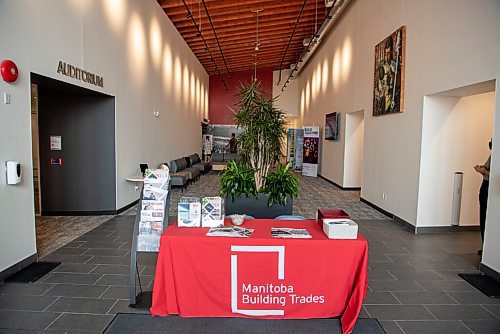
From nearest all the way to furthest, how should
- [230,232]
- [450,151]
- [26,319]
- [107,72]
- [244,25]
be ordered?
1. [230,232]
2. [26,319]
3. [450,151]
4. [107,72]
5. [244,25]

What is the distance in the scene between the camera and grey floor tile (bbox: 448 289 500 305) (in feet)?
11.1

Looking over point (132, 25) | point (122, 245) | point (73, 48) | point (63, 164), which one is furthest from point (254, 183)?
point (132, 25)

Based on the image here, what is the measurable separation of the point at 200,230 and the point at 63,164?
5.07 metres

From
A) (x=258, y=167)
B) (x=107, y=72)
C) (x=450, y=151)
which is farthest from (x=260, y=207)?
(x=107, y=72)

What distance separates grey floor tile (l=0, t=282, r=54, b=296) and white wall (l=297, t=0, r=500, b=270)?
4949mm

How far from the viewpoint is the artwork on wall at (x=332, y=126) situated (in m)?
11.3

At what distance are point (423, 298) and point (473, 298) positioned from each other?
0.51m

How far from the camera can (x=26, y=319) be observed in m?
2.92

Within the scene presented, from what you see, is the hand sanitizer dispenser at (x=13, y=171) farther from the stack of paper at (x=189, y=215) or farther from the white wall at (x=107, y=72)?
the stack of paper at (x=189, y=215)

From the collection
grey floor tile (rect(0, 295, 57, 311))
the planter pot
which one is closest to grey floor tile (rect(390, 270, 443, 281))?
the planter pot

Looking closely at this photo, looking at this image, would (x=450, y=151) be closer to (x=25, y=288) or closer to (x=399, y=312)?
(x=399, y=312)

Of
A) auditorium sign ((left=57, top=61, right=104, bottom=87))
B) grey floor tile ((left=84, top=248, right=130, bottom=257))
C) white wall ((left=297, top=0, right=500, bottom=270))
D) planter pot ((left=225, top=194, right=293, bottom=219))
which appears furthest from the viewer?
planter pot ((left=225, top=194, right=293, bottom=219))

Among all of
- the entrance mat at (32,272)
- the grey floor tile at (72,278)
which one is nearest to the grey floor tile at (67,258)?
the entrance mat at (32,272)

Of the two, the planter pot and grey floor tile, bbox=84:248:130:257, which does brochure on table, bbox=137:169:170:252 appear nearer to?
grey floor tile, bbox=84:248:130:257
